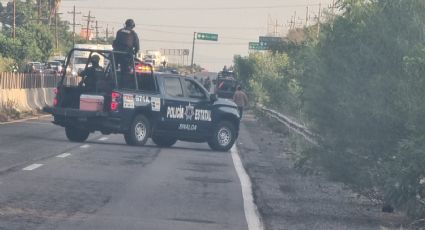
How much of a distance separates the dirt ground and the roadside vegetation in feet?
1.48

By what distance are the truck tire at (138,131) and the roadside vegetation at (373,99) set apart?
725 cm

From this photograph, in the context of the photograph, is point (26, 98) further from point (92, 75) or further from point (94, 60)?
point (92, 75)

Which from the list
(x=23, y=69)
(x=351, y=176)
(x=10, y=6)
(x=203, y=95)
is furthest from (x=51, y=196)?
(x=10, y=6)

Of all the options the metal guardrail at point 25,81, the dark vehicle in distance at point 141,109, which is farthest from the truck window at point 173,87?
the metal guardrail at point 25,81

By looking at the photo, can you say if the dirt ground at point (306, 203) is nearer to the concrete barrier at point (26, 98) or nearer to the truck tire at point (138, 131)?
the truck tire at point (138, 131)

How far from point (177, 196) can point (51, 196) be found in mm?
2051

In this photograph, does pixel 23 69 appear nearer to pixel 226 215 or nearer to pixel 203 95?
pixel 203 95

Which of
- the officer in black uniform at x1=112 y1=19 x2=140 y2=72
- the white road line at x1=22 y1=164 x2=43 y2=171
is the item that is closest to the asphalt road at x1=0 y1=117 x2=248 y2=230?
the white road line at x1=22 y1=164 x2=43 y2=171

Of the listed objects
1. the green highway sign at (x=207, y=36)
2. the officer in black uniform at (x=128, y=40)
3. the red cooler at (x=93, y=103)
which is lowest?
the green highway sign at (x=207, y=36)

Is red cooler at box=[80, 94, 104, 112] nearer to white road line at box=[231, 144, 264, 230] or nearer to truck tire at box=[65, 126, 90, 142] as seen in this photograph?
truck tire at box=[65, 126, 90, 142]

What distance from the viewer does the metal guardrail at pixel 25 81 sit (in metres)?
42.9

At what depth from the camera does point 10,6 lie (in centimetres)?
17700

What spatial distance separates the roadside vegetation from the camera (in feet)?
44.3

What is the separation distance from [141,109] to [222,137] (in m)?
2.78
